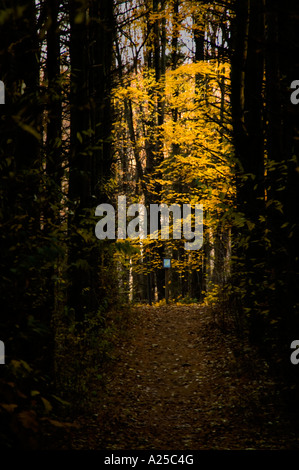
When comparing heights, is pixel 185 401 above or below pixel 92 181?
below

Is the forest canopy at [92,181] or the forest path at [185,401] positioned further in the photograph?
the forest path at [185,401]

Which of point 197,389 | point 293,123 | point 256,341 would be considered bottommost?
point 197,389

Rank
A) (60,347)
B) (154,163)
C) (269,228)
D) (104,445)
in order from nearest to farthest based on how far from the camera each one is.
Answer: (104,445), (269,228), (60,347), (154,163)

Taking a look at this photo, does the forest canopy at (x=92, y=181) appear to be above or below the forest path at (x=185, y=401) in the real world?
above

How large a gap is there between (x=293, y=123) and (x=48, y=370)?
172 inches

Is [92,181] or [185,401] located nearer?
[185,401]

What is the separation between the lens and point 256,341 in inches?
331

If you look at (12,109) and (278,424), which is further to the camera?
(278,424)

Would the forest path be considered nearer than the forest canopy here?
No

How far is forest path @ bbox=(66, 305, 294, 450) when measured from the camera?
213 inches

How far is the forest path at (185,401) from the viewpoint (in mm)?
5406

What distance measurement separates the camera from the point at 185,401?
7379mm

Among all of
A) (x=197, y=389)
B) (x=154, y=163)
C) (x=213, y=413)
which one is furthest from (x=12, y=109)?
(x=154, y=163)
